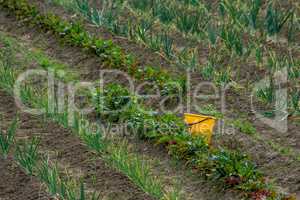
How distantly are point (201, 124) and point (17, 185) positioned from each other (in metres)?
1.35

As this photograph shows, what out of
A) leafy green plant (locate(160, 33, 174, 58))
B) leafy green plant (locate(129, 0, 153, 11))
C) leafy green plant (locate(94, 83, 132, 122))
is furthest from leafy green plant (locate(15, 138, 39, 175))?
leafy green plant (locate(129, 0, 153, 11))

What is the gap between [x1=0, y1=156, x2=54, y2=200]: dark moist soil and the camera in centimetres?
516

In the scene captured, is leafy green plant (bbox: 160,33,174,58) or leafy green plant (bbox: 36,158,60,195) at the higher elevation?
leafy green plant (bbox: 160,33,174,58)

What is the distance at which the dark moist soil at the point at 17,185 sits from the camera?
16.9 feet

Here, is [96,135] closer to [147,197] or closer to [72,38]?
[147,197]

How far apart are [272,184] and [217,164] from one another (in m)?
0.39

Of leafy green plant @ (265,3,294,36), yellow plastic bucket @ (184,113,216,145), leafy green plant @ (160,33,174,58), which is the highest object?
leafy green plant @ (265,3,294,36)

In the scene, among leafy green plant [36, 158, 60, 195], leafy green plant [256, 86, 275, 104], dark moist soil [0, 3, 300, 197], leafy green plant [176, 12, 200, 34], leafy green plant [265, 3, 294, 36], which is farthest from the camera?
leafy green plant [176, 12, 200, 34]

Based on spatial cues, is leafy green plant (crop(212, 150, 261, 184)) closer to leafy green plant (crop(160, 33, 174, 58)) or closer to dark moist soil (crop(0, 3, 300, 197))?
dark moist soil (crop(0, 3, 300, 197))

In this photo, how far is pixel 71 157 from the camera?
Answer: 5766mm

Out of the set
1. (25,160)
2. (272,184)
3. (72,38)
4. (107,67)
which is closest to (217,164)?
(272,184)

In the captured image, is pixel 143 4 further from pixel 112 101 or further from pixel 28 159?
pixel 28 159

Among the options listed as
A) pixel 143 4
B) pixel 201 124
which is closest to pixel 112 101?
pixel 201 124

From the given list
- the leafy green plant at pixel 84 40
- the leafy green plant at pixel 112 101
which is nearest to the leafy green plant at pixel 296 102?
the leafy green plant at pixel 84 40
